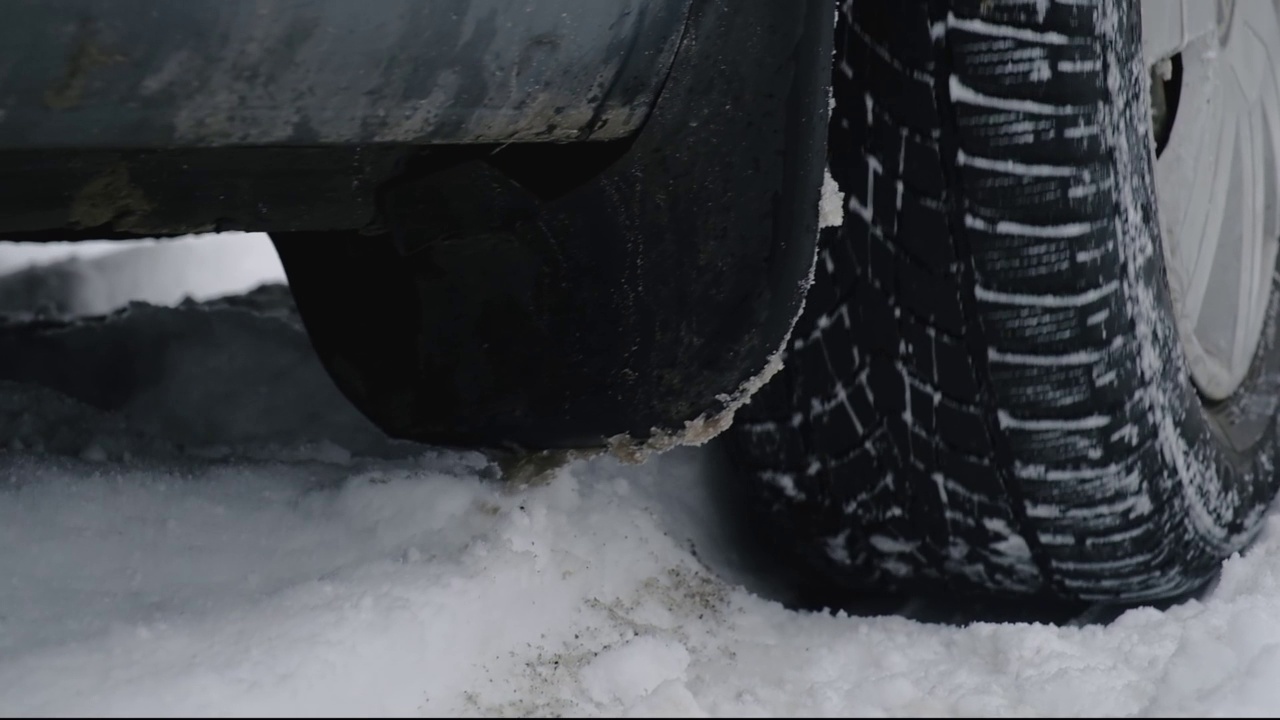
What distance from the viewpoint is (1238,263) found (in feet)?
4.54

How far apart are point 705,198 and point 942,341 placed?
0.24m

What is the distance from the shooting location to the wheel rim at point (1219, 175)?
4.11 ft

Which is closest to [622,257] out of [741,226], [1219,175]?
[741,226]

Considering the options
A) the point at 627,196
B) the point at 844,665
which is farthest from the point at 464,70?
the point at 844,665

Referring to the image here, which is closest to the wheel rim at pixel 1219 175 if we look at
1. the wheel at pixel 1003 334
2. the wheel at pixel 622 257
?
the wheel at pixel 1003 334

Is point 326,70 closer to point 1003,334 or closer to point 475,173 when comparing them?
point 475,173

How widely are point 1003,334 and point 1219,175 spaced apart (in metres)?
0.54

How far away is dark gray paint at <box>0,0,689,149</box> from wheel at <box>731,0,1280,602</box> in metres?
0.23

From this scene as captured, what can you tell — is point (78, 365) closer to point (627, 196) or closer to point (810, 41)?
point (627, 196)

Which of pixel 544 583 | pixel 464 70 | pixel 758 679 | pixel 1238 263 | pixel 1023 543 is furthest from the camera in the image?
pixel 1238 263

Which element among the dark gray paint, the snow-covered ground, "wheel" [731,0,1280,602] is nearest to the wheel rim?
"wheel" [731,0,1280,602]

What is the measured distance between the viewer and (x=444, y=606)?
86cm

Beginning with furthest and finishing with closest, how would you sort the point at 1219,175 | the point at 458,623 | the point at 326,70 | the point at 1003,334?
the point at 1219,175 → the point at 1003,334 → the point at 458,623 → the point at 326,70

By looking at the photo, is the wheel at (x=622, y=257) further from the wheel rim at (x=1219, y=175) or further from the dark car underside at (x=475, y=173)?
the wheel rim at (x=1219, y=175)
